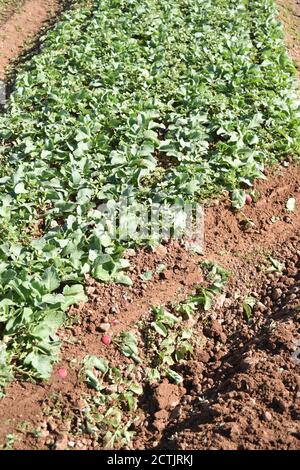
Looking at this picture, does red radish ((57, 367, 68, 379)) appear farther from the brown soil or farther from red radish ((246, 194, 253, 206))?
the brown soil

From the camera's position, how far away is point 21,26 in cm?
1167

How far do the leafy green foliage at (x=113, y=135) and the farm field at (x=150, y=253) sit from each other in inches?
0.9

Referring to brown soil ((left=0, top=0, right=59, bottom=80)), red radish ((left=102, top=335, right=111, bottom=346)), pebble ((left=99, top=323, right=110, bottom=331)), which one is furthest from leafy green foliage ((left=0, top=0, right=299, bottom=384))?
brown soil ((left=0, top=0, right=59, bottom=80))

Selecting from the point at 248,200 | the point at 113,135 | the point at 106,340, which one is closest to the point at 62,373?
the point at 106,340

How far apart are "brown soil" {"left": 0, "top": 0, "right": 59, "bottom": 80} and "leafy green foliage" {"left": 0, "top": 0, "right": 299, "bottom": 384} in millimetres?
899

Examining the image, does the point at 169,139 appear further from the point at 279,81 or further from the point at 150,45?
the point at 150,45

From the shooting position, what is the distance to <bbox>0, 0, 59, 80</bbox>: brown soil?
419 inches

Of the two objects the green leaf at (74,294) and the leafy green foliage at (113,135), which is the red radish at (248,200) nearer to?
the leafy green foliage at (113,135)

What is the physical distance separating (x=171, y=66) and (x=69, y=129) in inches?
95.7

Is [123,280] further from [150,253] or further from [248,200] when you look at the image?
[248,200]

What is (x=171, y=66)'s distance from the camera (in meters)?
8.81

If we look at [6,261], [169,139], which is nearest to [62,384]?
[6,261]

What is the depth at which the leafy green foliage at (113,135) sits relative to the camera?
16.9ft

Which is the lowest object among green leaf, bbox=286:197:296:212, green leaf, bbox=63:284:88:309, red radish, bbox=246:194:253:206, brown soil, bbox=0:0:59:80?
green leaf, bbox=286:197:296:212
